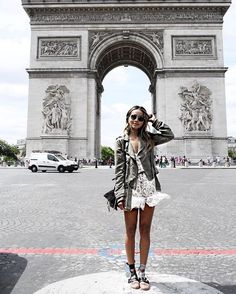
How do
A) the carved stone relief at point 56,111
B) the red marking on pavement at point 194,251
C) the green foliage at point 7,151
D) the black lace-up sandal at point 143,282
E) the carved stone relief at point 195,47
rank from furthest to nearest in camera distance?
the green foliage at point 7,151
the carved stone relief at point 195,47
the carved stone relief at point 56,111
the red marking on pavement at point 194,251
the black lace-up sandal at point 143,282

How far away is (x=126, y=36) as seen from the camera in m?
29.3

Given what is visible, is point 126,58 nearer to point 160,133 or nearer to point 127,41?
point 127,41

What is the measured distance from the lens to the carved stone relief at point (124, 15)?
29203 mm

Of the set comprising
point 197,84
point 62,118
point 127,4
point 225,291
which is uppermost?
point 127,4

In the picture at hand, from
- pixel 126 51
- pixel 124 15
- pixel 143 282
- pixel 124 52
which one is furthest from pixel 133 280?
pixel 124 52

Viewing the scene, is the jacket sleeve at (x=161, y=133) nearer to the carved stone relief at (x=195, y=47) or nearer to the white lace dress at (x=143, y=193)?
the white lace dress at (x=143, y=193)

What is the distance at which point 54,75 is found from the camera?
28.8m

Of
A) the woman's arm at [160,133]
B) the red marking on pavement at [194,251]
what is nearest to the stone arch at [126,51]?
the red marking on pavement at [194,251]

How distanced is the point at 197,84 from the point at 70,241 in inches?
1028

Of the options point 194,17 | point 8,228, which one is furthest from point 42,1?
point 8,228

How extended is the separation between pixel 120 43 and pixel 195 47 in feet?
21.9

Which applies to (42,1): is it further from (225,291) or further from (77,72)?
(225,291)

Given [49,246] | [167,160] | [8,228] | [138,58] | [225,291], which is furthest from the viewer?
[138,58]

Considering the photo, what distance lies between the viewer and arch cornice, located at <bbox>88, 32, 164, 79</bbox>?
29.2 metres
